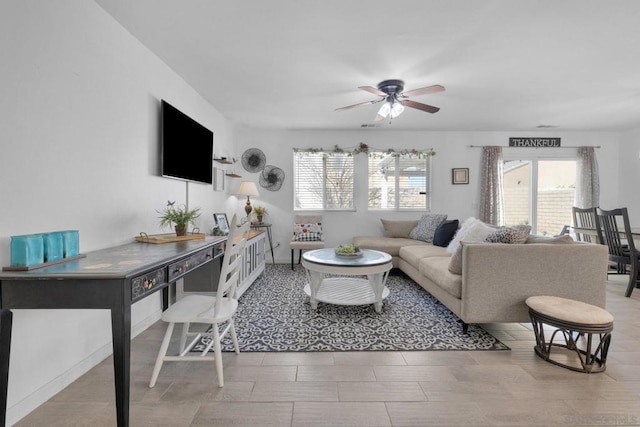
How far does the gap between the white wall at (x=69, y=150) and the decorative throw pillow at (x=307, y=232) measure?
106 inches

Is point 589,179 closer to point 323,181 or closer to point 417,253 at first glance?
point 417,253

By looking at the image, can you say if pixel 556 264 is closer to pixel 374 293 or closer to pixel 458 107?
pixel 374 293

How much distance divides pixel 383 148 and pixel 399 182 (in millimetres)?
707

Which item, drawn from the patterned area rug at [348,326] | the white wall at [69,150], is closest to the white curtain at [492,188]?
the patterned area rug at [348,326]

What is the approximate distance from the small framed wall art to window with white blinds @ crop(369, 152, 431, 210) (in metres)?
0.46

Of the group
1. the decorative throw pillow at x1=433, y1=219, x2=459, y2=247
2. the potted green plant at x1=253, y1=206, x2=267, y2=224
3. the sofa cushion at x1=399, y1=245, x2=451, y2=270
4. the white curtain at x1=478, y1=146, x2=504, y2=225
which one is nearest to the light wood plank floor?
the sofa cushion at x1=399, y1=245, x2=451, y2=270

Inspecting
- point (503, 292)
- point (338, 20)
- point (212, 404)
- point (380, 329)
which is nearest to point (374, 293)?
point (380, 329)

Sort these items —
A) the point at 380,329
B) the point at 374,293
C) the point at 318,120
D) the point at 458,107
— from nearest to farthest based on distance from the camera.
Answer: the point at 380,329, the point at 374,293, the point at 458,107, the point at 318,120

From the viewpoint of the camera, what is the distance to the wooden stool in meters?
1.93

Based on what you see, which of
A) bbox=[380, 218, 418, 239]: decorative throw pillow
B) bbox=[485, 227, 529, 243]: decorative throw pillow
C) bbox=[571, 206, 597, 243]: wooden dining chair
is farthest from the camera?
bbox=[380, 218, 418, 239]: decorative throw pillow

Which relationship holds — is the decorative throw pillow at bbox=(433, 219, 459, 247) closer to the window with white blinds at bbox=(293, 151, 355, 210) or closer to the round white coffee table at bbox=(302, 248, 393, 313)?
the round white coffee table at bbox=(302, 248, 393, 313)

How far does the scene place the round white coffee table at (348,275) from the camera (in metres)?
2.90

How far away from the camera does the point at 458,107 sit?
13.8 ft

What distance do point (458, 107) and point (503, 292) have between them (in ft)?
9.27
